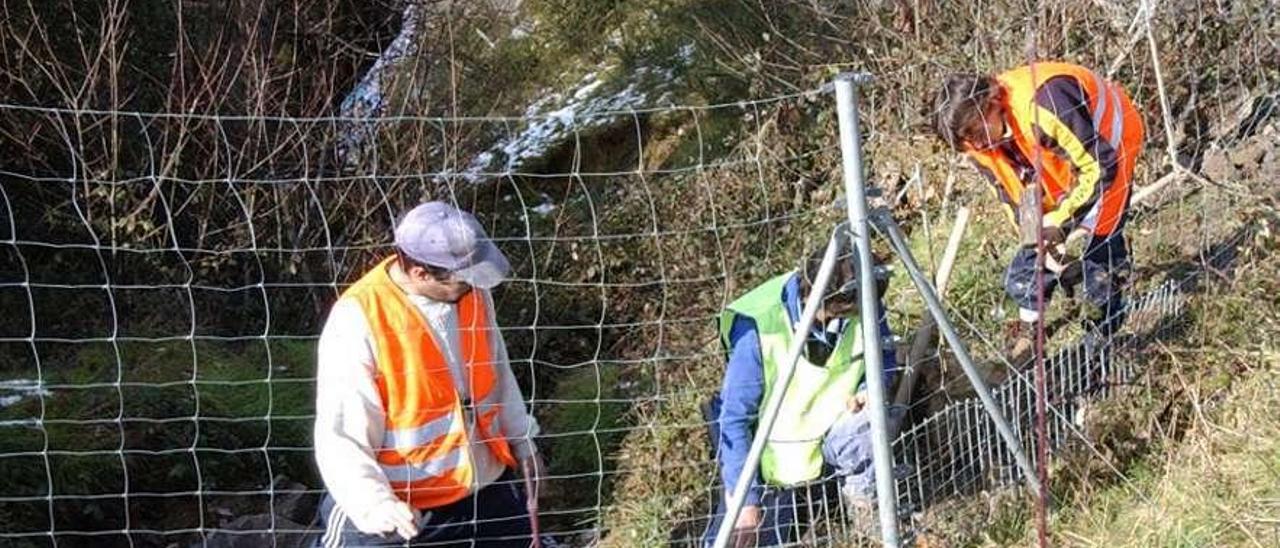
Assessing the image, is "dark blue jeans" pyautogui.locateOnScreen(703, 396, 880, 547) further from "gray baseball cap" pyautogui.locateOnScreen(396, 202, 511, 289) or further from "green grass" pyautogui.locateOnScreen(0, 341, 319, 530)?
"green grass" pyautogui.locateOnScreen(0, 341, 319, 530)

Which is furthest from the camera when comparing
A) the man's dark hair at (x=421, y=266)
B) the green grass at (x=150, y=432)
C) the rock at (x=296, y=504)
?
the rock at (x=296, y=504)

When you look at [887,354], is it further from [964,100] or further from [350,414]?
[350,414]

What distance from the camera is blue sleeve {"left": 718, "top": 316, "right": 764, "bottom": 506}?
3916 mm

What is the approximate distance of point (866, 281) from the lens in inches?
118

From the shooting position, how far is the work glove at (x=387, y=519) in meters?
3.23

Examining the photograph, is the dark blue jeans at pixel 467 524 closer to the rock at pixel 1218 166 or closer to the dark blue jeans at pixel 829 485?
the dark blue jeans at pixel 829 485

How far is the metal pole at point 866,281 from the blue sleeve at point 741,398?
0.81 m

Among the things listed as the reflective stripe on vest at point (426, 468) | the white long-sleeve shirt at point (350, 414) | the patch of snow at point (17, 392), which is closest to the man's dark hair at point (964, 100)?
the reflective stripe on vest at point (426, 468)

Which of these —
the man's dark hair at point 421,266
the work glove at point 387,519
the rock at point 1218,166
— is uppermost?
the man's dark hair at point 421,266

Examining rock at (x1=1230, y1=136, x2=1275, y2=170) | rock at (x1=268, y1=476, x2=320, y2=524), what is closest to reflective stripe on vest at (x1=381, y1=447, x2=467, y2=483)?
rock at (x1=268, y1=476, x2=320, y2=524)

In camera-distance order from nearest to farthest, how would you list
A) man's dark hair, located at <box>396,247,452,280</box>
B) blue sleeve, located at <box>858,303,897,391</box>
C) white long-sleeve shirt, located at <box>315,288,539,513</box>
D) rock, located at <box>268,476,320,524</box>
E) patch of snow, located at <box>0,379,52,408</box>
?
white long-sleeve shirt, located at <box>315,288,539,513</box>
man's dark hair, located at <box>396,247,452,280</box>
blue sleeve, located at <box>858,303,897,391</box>
rock, located at <box>268,476,320,524</box>
patch of snow, located at <box>0,379,52,408</box>

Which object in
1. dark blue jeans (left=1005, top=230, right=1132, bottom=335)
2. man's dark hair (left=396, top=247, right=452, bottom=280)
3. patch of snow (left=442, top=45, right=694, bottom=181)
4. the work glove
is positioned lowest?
the work glove

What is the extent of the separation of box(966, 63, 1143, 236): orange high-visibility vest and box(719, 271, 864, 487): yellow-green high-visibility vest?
36.5 inches

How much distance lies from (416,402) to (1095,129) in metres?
2.28
